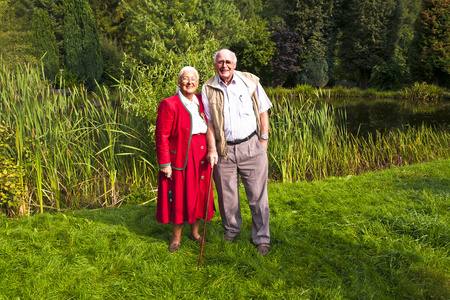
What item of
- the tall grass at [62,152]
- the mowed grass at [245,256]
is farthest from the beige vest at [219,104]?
the tall grass at [62,152]

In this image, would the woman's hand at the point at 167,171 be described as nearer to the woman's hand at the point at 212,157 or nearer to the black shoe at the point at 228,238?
the woman's hand at the point at 212,157

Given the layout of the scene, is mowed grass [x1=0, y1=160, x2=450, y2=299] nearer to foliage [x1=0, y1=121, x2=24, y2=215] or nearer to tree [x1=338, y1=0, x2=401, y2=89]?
foliage [x1=0, y1=121, x2=24, y2=215]

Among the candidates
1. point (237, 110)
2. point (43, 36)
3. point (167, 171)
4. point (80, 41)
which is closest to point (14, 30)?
point (43, 36)

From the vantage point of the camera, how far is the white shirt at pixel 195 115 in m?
2.67

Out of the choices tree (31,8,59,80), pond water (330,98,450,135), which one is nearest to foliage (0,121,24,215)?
pond water (330,98,450,135)

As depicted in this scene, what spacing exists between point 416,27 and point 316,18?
778 centimetres

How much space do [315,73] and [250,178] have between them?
79.5ft

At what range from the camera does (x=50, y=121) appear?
4.05 meters

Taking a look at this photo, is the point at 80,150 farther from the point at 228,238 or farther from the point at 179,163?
the point at 228,238

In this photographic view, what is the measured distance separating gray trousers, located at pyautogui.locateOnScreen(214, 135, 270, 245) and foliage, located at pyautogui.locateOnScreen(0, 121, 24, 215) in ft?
7.34

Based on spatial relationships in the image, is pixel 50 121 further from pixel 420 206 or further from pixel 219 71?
pixel 420 206

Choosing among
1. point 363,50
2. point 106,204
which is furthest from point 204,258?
point 363,50

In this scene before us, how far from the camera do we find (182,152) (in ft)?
8.75

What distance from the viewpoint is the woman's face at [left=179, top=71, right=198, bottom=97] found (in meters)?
2.61
